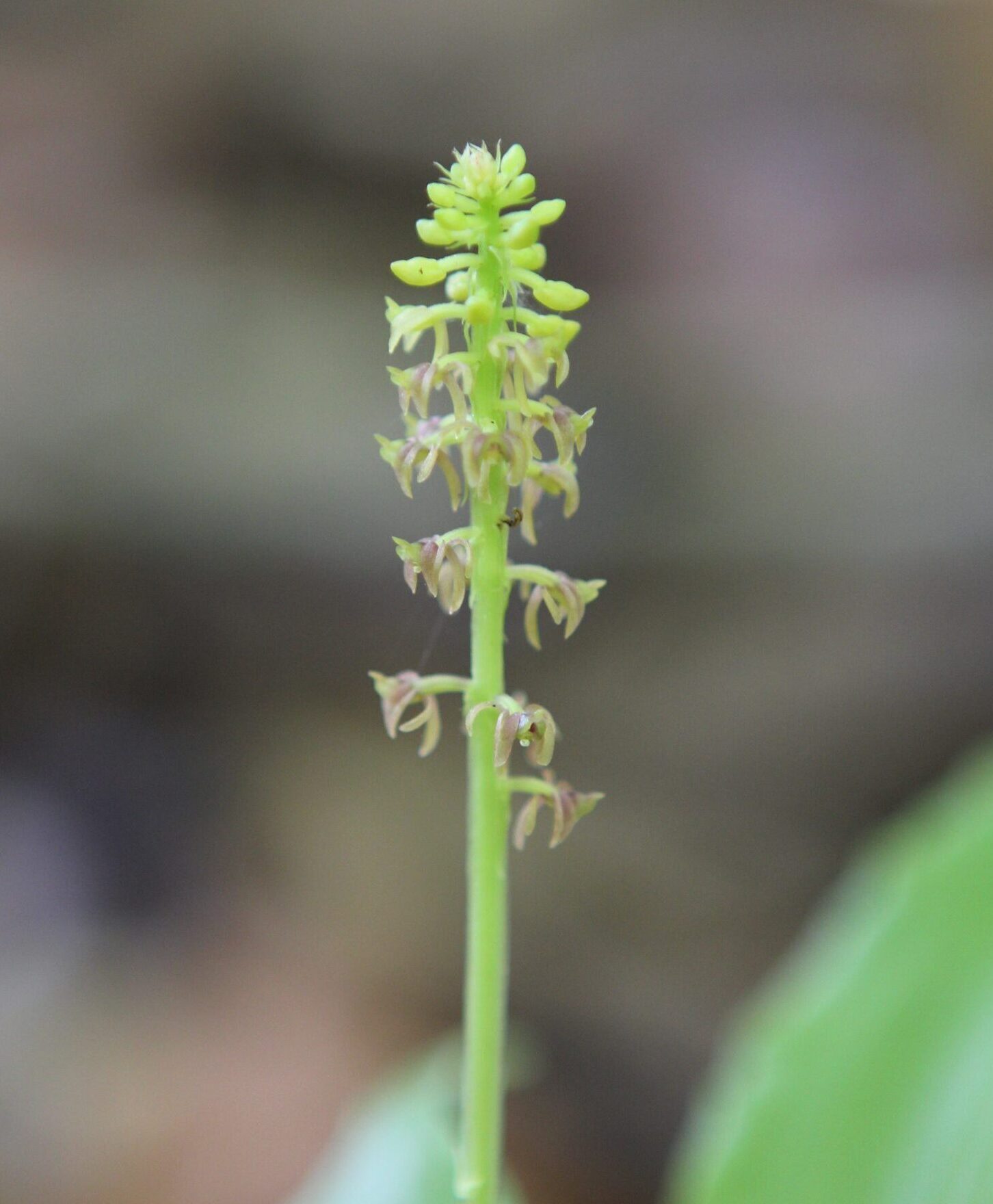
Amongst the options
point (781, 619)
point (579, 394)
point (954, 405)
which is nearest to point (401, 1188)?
point (781, 619)

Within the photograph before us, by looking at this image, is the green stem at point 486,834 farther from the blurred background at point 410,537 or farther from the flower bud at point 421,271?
the blurred background at point 410,537

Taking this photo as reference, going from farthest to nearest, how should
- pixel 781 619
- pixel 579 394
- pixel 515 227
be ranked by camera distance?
pixel 579 394 → pixel 781 619 → pixel 515 227

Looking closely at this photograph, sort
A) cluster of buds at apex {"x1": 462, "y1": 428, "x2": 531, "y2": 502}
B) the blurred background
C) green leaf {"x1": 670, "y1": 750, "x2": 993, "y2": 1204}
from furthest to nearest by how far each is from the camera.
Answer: the blurred background
green leaf {"x1": 670, "y1": 750, "x2": 993, "y2": 1204}
cluster of buds at apex {"x1": 462, "y1": 428, "x2": 531, "y2": 502}

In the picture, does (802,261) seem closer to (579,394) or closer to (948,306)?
(948,306)

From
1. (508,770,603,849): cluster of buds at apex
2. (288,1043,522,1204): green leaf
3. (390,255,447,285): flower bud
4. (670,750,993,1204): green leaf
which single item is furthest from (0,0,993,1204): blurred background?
(390,255,447,285): flower bud

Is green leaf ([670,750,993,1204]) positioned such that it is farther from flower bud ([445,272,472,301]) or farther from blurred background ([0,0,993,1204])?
blurred background ([0,0,993,1204])

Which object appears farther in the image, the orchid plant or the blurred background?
the blurred background
